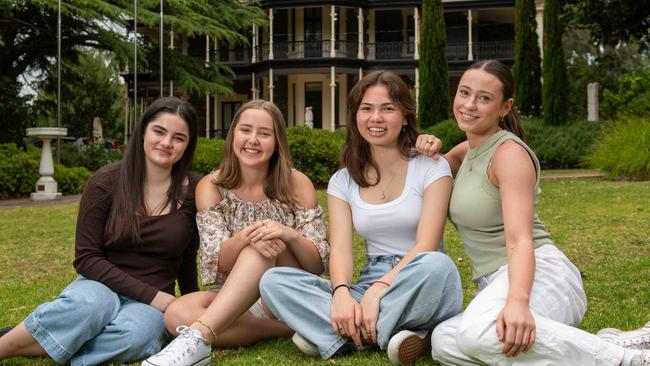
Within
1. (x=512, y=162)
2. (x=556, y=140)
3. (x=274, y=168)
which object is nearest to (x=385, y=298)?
(x=512, y=162)

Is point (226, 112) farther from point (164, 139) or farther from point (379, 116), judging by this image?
point (379, 116)

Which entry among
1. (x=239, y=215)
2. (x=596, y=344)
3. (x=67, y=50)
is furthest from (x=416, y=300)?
(x=67, y=50)

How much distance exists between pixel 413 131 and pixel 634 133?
38.9ft

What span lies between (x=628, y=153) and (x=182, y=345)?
12.4 meters

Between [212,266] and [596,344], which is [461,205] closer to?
[596,344]

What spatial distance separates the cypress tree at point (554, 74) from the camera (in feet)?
66.7

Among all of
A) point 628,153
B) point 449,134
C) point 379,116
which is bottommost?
point 628,153

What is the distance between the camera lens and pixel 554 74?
2048 centimetres

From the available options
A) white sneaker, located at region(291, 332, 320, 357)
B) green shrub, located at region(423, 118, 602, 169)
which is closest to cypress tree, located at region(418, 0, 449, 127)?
green shrub, located at region(423, 118, 602, 169)

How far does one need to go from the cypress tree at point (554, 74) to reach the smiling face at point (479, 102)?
17852mm

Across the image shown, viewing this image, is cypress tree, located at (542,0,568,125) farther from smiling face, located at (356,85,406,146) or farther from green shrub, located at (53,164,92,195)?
smiling face, located at (356,85,406,146)

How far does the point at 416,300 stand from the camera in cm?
318

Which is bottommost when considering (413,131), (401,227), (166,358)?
(166,358)

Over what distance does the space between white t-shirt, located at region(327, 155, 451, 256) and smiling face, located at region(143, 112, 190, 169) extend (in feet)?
2.67
